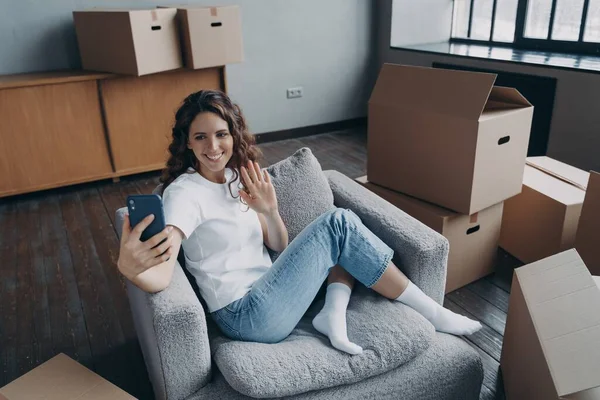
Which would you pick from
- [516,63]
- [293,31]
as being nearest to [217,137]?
[516,63]

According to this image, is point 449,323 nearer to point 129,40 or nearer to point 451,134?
point 451,134

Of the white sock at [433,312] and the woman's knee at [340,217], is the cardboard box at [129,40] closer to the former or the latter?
the woman's knee at [340,217]

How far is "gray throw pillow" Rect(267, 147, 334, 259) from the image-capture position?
1.65 metres

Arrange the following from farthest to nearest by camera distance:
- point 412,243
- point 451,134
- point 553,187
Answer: point 553,187 < point 451,134 < point 412,243

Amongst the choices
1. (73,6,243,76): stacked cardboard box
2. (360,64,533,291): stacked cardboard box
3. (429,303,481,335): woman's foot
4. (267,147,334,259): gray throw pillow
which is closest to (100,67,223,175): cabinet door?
(73,6,243,76): stacked cardboard box

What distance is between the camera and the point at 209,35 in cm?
323

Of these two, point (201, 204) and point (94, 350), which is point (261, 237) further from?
point (94, 350)

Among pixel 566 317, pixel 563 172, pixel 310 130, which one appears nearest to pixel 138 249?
pixel 566 317

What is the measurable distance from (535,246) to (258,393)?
1.56 meters

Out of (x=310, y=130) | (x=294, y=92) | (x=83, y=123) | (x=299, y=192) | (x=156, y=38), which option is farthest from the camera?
(x=310, y=130)

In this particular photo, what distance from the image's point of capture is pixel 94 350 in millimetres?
1856

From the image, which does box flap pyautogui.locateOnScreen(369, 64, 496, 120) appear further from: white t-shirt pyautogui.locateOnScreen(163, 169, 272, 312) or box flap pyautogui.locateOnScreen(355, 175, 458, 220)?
white t-shirt pyautogui.locateOnScreen(163, 169, 272, 312)

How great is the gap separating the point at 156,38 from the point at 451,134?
6.69 ft

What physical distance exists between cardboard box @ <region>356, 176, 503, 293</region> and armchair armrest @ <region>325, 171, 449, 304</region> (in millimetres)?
412
